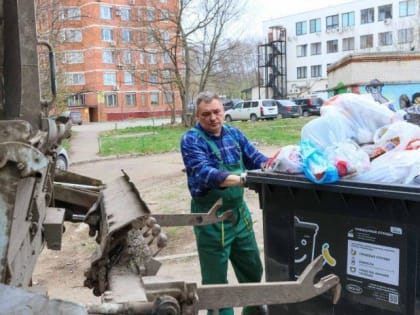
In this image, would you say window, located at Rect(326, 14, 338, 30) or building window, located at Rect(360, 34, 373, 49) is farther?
window, located at Rect(326, 14, 338, 30)

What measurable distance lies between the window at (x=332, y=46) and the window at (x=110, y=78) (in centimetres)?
Answer: 2748

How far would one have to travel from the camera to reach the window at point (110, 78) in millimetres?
61219

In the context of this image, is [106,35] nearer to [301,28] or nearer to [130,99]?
[130,99]

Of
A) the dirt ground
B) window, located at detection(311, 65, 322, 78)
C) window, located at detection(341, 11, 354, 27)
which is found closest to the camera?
the dirt ground

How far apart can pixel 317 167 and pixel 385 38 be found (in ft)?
218

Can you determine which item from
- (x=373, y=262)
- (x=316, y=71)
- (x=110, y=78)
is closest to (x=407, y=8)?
(x=316, y=71)

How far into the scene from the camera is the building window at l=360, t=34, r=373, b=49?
6588 centimetres

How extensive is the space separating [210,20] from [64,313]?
3005 centimetres

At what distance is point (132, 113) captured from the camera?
205 feet

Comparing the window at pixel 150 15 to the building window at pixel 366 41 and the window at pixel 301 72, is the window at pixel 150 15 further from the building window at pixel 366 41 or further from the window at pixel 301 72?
the window at pixel 301 72

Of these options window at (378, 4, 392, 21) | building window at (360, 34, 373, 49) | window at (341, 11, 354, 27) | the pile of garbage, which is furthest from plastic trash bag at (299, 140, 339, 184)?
window at (341, 11, 354, 27)

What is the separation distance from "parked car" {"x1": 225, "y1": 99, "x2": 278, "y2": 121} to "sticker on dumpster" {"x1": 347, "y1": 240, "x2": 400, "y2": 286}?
3595cm

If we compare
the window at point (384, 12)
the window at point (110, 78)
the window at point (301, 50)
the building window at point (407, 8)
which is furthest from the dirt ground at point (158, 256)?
the window at point (301, 50)

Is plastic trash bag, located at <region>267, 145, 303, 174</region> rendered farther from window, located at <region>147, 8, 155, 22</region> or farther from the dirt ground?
window, located at <region>147, 8, 155, 22</region>
